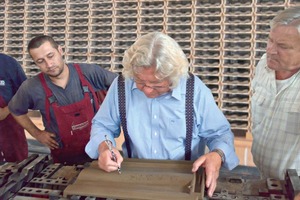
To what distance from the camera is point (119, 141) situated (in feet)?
9.82

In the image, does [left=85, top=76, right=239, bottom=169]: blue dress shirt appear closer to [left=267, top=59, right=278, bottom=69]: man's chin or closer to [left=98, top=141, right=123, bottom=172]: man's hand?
[left=98, top=141, right=123, bottom=172]: man's hand

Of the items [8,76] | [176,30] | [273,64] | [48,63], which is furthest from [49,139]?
[273,64]

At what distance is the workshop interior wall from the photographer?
2.47m

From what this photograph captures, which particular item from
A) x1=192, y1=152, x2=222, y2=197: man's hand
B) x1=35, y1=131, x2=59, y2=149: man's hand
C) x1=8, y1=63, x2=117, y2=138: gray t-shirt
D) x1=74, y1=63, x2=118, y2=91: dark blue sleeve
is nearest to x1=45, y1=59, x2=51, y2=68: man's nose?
x1=8, y1=63, x2=117, y2=138: gray t-shirt

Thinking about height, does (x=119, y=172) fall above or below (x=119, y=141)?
above

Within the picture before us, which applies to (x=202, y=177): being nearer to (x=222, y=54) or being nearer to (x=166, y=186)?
(x=166, y=186)

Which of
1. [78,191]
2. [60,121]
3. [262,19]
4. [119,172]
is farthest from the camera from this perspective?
[262,19]

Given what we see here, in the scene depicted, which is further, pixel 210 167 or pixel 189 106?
pixel 189 106

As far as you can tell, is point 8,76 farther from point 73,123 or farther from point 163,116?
point 163,116

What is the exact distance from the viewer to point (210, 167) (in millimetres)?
1242

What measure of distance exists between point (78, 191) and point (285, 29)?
0.99 metres

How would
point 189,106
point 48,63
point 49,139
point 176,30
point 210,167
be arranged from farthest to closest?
point 176,30
point 49,139
point 48,63
point 189,106
point 210,167

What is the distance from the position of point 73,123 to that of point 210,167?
3.61 ft

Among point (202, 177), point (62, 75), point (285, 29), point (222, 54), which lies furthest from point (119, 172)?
point (222, 54)
